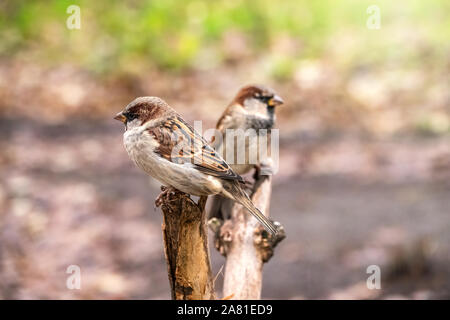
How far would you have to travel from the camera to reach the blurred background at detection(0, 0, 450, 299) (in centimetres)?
479

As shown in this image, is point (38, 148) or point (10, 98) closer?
point (38, 148)

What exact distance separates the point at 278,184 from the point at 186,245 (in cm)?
397

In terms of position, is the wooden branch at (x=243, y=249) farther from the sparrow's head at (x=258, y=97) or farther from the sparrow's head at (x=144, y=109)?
the sparrow's head at (x=144, y=109)

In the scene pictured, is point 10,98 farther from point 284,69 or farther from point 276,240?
point 276,240

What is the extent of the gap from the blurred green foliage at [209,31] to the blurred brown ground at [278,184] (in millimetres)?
346

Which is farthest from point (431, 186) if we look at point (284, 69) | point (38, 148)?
point (38, 148)

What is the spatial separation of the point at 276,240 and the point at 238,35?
6.12 meters

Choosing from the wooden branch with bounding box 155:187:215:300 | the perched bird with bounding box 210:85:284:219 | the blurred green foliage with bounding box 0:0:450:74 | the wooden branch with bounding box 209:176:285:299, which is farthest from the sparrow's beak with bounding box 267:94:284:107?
the blurred green foliage with bounding box 0:0:450:74

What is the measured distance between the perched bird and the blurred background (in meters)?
1.60

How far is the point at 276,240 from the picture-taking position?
9.16 ft

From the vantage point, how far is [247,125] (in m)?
3.14

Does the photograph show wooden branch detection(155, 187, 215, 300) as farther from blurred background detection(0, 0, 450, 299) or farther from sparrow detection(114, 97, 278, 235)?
blurred background detection(0, 0, 450, 299)

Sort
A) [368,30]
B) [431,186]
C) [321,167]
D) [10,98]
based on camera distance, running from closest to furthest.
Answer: [431,186] → [321,167] → [10,98] → [368,30]

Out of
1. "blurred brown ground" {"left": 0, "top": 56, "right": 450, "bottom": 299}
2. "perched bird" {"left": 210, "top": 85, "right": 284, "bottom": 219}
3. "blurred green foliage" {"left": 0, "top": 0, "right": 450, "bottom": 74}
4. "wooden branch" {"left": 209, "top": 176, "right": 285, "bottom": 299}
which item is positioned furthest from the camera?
"blurred green foliage" {"left": 0, "top": 0, "right": 450, "bottom": 74}
